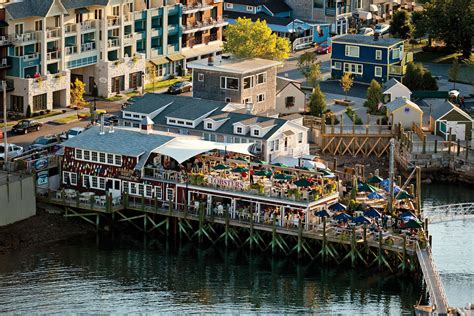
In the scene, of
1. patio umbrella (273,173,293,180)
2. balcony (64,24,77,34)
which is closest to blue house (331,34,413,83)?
balcony (64,24,77,34)

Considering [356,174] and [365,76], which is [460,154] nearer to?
[356,174]

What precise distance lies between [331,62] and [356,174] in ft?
145

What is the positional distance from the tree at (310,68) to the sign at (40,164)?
41200 mm

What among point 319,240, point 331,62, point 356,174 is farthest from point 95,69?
point 319,240

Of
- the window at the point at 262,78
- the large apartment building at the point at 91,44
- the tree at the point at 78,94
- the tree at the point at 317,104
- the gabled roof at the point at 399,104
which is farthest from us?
the tree at the point at 78,94

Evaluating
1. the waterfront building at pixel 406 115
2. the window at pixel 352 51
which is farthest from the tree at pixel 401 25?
the waterfront building at pixel 406 115

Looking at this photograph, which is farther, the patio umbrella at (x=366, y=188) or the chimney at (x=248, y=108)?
the chimney at (x=248, y=108)

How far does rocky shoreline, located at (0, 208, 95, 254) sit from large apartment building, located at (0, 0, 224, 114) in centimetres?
2662

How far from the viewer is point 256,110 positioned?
5059 inches

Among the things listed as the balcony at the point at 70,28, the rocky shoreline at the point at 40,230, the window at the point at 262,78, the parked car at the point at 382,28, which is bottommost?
the rocky shoreline at the point at 40,230

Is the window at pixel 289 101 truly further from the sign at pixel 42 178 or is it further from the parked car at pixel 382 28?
the parked car at pixel 382 28

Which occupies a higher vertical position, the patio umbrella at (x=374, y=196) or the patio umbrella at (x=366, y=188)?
the patio umbrella at (x=366, y=188)

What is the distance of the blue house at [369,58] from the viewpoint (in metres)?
151

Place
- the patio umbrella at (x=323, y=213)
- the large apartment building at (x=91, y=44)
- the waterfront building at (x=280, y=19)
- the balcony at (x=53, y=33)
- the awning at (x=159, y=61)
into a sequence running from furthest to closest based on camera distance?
the waterfront building at (x=280, y=19), the awning at (x=159, y=61), the balcony at (x=53, y=33), the large apartment building at (x=91, y=44), the patio umbrella at (x=323, y=213)
